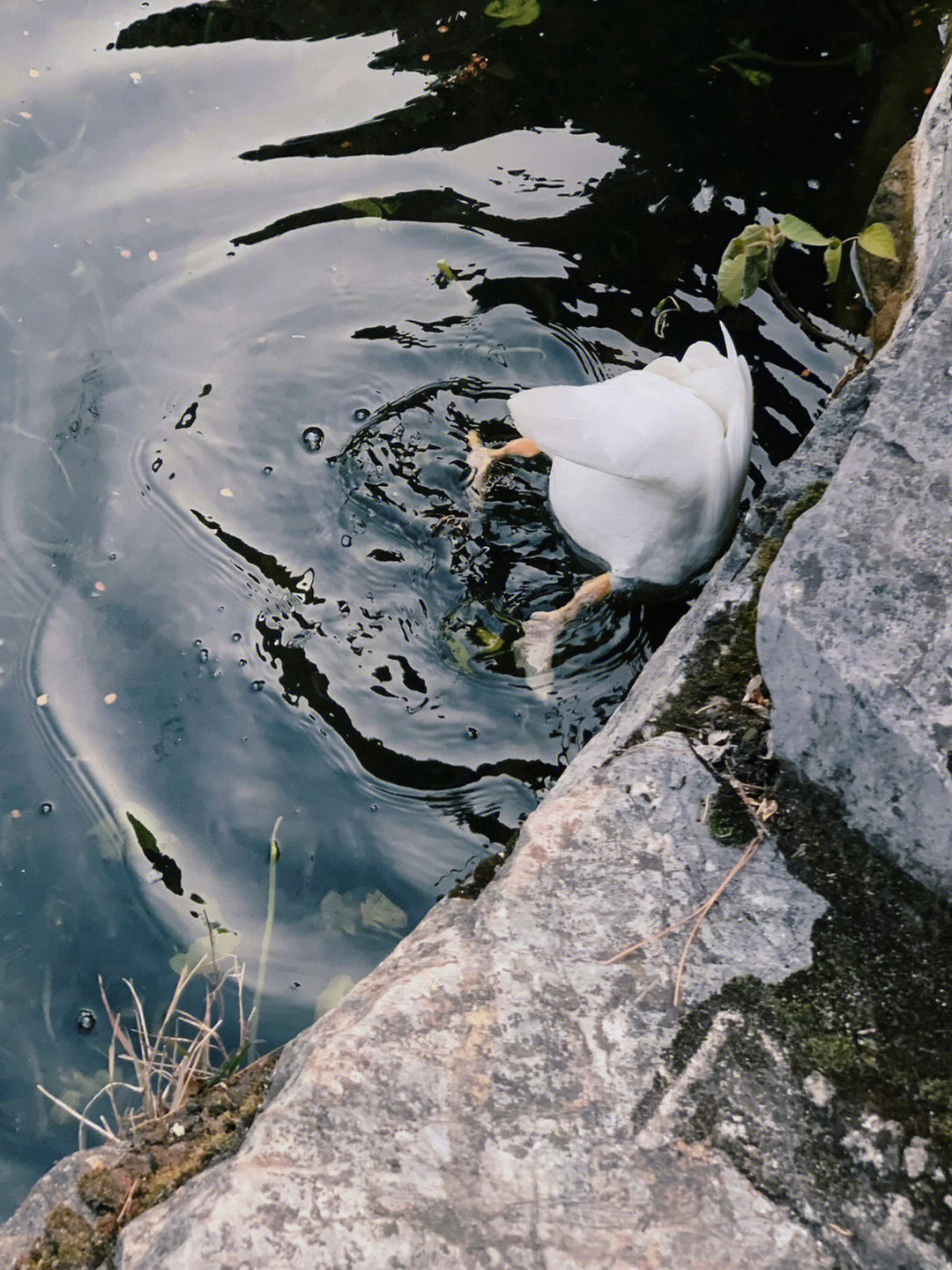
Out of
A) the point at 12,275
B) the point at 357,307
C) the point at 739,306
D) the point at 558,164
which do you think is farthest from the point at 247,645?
the point at 558,164

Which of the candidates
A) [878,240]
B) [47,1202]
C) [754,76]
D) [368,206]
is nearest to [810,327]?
[878,240]

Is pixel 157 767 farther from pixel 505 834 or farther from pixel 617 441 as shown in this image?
pixel 617 441

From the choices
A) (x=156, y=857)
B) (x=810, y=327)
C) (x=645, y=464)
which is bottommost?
(x=156, y=857)

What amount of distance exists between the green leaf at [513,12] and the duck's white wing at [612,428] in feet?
9.18

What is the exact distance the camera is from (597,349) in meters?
A: 3.91

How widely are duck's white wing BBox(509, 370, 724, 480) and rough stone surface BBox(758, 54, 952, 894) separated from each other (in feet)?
2.46

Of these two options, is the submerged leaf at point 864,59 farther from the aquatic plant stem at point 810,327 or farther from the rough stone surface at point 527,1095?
the rough stone surface at point 527,1095

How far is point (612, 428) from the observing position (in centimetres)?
283

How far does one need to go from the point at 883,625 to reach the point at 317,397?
236cm

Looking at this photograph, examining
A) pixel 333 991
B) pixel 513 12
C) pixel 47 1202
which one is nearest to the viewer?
pixel 47 1202

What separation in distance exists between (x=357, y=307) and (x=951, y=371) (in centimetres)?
243

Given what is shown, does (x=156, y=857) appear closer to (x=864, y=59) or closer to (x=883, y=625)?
(x=883, y=625)

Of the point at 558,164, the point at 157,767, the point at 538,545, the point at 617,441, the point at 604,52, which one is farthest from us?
the point at 604,52

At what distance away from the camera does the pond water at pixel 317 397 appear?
2.89 metres
